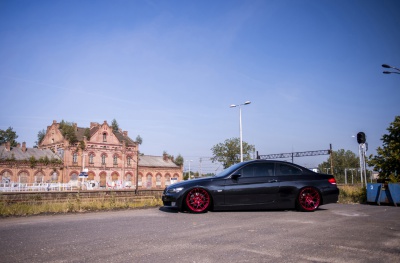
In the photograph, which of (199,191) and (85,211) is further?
(85,211)

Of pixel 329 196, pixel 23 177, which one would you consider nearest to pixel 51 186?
pixel 23 177

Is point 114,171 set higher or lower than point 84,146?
lower

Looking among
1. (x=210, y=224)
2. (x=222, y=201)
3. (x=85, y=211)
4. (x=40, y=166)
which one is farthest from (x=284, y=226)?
(x=40, y=166)

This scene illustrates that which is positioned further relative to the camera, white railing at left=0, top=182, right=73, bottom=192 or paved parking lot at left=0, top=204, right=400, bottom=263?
white railing at left=0, top=182, right=73, bottom=192

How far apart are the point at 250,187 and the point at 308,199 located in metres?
1.70

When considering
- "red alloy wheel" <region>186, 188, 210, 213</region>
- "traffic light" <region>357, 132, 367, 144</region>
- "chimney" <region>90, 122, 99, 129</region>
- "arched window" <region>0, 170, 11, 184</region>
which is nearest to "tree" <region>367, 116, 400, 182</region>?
"traffic light" <region>357, 132, 367, 144</region>

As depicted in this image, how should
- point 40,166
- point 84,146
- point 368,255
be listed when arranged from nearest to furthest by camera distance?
point 368,255, point 40,166, point 84,146

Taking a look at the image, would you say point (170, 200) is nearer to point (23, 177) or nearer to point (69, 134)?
point (23, 177)

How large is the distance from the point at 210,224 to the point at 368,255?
9.76 ft

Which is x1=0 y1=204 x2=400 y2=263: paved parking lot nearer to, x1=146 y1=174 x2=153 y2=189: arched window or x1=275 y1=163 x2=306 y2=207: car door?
x1=275 y1=163 x2=306 y2=207: car door

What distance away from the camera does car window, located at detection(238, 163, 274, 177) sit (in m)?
8.37

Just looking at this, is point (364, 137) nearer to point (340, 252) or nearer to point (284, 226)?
point (284, 226)

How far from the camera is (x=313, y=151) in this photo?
39312 millimetres

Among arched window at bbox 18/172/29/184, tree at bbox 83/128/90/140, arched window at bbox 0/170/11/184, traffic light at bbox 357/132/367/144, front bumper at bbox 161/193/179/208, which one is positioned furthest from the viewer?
tree at bbox 83/128/90/140
